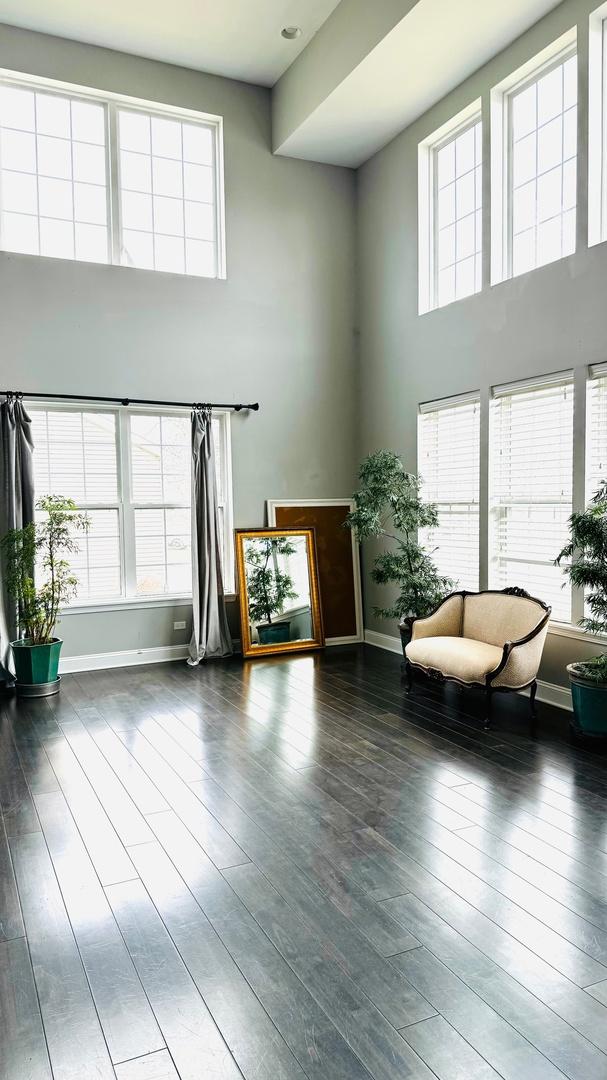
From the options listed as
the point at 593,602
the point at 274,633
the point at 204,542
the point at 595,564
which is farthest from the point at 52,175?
the point at 593,602

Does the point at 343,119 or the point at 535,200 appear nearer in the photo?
the point at 535,200

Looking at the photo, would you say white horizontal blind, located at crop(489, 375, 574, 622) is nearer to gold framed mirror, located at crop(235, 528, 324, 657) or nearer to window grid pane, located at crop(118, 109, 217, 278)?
gold framed mirror, located at crop(235, 528, 324, 657)

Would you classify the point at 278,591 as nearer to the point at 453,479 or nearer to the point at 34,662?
the point at 453,479

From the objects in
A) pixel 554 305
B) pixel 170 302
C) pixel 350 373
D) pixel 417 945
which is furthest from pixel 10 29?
pixel 417 945

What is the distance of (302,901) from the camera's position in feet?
8.56

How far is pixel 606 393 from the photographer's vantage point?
456 centimetres

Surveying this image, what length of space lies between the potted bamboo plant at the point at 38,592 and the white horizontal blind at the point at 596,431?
144 inches

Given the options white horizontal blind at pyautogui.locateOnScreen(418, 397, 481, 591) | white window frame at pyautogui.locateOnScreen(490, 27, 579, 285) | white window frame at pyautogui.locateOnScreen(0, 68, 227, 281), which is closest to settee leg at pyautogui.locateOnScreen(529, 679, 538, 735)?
white horizontal blind at pyautogui.locateOnScreen(418, 397, 481, 591)

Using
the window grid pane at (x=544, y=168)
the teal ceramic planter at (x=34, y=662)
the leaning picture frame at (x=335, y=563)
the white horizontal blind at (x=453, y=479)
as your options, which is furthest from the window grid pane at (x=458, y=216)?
the teal ceramic planter at (x=34, y=662)

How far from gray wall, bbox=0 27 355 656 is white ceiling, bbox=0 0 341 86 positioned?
0.16 m

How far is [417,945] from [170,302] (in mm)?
5535

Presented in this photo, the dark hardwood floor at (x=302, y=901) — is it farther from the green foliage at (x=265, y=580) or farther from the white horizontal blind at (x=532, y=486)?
the green foliage at (x=265, y=580)

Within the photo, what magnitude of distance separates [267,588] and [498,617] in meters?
2.38

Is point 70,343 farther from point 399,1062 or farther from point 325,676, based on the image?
point 399,1062
